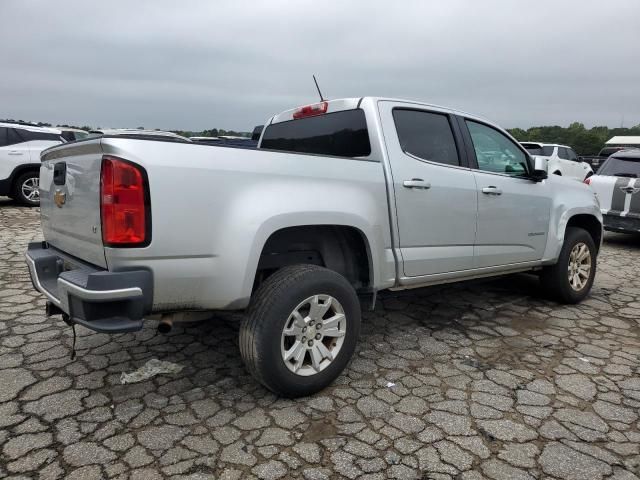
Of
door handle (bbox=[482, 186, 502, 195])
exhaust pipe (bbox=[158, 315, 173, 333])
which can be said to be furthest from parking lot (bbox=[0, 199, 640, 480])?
door handle (bbox=[482, 186, 502, 195])

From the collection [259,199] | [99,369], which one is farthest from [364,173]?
[99,369]

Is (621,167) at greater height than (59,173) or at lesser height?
greater

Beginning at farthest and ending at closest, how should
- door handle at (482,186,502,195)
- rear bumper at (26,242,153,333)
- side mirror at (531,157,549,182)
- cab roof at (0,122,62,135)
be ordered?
cab roof at (0,122,62,135)
side mirror at (531,157,549,182)
door handle at (482,186,502,195)
rear bumper at (26,242,153,333)

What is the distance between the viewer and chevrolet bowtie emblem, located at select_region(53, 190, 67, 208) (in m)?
2.73

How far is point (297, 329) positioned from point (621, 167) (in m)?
7.80

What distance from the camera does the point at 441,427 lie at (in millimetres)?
2572

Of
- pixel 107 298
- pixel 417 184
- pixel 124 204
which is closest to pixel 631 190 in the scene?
pixel 417 184

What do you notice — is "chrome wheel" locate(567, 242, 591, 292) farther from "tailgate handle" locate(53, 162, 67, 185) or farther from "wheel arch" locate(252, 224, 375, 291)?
"tailgate handle" locate(53, 162, 67, 185)

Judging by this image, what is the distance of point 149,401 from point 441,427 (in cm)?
165

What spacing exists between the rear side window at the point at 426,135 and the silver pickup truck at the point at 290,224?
0.01 metres

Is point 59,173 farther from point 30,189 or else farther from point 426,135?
point 30,189

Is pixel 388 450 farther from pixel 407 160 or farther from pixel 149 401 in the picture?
pixel 407 160

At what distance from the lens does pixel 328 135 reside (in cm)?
366

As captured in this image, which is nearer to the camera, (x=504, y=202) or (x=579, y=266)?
(x=504, y=202)
